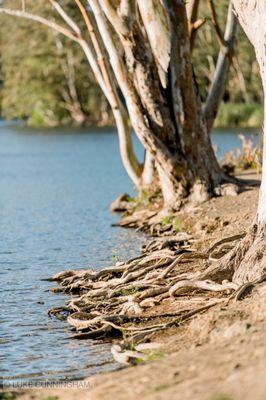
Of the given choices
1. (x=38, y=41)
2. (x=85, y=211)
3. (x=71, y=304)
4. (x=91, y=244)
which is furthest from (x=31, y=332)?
(x=38, y=41)

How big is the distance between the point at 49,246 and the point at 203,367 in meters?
10.9

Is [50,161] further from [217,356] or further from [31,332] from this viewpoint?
[217,356]

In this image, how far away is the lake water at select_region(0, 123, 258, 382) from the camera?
9852 mm

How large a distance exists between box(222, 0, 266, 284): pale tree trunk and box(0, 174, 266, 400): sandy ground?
724mm

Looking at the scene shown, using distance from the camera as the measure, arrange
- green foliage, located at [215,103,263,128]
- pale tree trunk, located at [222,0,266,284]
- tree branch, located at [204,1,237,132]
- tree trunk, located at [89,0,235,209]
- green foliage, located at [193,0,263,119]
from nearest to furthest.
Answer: pale tree trunk, located at [222,0,266,284], tree trunk, located at [89,0,235,209], tree branch, located at [204,1,237,132], green foliage, located at [215,103,263,128], green foliage, located at [193,0,263,119]

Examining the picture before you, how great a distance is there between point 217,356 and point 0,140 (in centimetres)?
6136

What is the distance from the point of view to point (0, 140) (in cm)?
6794

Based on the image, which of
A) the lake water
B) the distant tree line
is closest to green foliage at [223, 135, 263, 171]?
the lake water

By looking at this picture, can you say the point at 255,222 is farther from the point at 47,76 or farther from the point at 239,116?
the point at 47,76

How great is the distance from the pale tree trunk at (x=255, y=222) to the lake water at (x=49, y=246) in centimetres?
182

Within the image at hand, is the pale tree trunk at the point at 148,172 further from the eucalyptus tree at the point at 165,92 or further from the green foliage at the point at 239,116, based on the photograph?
the green foliage at the point at 239,116

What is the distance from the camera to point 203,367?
7.35 meters

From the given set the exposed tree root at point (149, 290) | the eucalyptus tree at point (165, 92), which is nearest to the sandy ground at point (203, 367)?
the exposed tree root at point (149, 290)

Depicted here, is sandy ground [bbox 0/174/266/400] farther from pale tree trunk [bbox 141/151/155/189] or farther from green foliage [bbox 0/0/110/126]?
green foliage [bbox 0/0/110/126]
